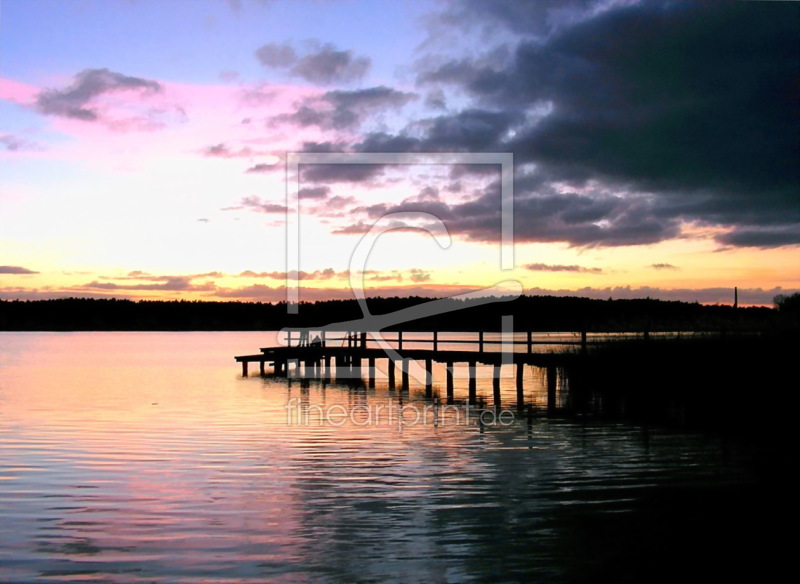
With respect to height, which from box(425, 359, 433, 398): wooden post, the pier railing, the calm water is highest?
the pier railing

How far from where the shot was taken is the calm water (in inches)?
372

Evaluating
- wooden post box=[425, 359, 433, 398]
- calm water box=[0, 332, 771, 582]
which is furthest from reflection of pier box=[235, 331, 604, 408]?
calm water box=[0, 332, 771, 582]

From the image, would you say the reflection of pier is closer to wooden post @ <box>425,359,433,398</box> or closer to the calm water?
wooden post @ <box>425,359,433,398</box>

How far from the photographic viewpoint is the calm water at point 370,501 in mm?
9438

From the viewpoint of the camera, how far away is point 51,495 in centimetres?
1355

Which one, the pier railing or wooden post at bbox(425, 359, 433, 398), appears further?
wooden post at bbox(425, 359, 433, 398)

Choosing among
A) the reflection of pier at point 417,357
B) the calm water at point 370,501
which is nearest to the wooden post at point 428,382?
the reflection of pier at point 417,357

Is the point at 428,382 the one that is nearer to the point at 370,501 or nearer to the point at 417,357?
the point at 417,357

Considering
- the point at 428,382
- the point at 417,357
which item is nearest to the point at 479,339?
the point at 417,357

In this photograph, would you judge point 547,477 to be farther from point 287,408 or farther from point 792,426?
point 287,408

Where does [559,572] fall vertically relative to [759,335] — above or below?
below

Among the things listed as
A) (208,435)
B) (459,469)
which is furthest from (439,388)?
(459,469)

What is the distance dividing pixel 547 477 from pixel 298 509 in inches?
197

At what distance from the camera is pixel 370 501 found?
42.1 ft
